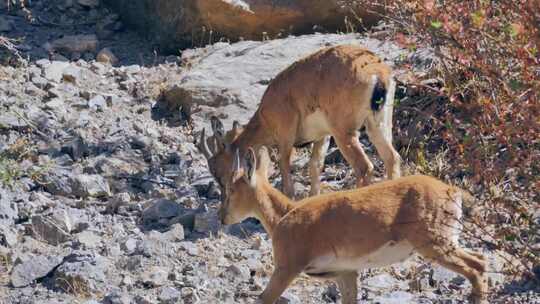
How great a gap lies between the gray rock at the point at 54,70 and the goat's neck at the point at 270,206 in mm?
5183

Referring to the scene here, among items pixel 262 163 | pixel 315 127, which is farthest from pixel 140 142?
pixel 262 163

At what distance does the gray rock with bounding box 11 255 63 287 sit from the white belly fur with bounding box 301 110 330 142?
2954 millimetres

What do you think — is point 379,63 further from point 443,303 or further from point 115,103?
point 115,103

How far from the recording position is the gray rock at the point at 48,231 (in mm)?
10648

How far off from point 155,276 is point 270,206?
3.74 feet

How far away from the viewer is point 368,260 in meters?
→ 8.52

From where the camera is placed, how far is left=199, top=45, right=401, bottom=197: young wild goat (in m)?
11.2

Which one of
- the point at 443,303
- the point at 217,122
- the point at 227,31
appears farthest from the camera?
the point at 227,31

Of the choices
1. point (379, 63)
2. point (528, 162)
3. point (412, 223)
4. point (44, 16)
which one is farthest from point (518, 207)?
point (44, 16)

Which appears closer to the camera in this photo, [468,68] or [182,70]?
[468,68]

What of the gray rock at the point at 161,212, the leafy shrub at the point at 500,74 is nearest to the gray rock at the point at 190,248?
the gray rock at the point at 161,212

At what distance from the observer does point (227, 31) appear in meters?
15.0

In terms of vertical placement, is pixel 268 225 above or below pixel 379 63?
below

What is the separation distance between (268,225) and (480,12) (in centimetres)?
364
